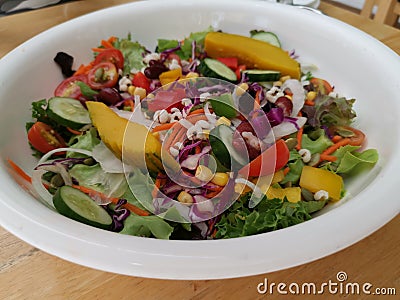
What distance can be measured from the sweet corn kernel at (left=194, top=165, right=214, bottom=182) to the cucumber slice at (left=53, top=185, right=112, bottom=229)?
23 centimetres

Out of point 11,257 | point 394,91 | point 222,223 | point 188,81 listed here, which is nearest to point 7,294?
point 11,257

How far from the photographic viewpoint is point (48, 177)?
121 centimetres

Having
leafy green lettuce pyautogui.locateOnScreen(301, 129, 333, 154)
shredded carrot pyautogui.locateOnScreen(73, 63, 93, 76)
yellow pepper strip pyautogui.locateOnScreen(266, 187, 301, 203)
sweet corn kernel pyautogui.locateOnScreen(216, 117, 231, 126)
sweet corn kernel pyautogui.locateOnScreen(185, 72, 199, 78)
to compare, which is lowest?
shredded carrot pyautogui.locateOnScreen(73, 63, 93, 76)

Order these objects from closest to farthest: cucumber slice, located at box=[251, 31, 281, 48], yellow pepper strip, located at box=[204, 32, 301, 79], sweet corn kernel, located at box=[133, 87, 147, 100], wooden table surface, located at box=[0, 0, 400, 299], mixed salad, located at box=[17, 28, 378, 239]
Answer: wooden table surface, located at box=[0, 0, 400, 299], mixed salad, located at box=[17, 28, 378, 239], sweet corn kernel, located at box=[133, 87, 147, 100], yellow pepper strip, located at box=[204, 32, 301, 79], cucumber slice, located at box=[251, 31, 281, 48]

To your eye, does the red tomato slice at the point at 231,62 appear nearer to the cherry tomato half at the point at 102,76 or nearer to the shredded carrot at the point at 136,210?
the cherry tomato half at the point at 102,76

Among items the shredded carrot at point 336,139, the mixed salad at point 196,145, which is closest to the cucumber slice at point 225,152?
the mixed salad at point 196,145

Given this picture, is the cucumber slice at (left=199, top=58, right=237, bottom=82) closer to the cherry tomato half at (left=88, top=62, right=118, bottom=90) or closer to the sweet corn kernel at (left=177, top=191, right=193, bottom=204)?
the cherry tomato half at (left=88, top=62, right=118, bottom=90)

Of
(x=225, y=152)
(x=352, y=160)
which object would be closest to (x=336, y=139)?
(x=352, y=160)

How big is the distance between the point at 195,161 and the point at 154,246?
38 cm

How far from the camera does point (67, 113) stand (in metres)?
1.35

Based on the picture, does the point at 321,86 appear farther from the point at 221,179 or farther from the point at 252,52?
the point at 221,179

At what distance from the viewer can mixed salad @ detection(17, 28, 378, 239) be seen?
1.08 meters

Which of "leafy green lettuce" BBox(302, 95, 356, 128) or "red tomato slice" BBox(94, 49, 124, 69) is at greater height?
"leafy green lettuce" BBox(302, 95, 356, 128)

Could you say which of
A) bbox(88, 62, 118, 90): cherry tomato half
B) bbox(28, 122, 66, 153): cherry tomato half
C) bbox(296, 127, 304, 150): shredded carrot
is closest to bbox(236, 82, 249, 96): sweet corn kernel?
bbox(296, 127, 304, 150): shredded carrot
